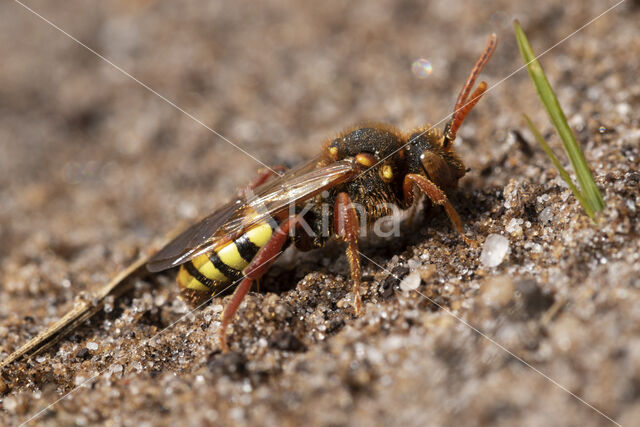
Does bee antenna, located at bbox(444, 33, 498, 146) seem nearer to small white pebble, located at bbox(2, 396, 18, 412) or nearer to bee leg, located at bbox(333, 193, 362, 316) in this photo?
bee leg, located at bbox(333, 193, 362, 316)

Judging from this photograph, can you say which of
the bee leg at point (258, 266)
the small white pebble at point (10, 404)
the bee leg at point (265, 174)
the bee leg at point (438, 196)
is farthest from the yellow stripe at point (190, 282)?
the bee leg at point (438, 196)

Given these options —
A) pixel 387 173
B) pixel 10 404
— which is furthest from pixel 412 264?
pixel 10 404

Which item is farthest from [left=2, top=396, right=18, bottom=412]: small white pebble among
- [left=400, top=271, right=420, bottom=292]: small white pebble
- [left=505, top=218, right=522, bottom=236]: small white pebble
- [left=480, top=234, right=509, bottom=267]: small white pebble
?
[left=505, top=218, right=522, bottom=236]: small white pebble

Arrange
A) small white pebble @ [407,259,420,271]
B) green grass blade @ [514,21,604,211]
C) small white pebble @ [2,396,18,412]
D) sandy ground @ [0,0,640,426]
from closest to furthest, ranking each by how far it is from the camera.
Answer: sandy ground @ [0,0,640,426] → green grass blade @ [514,21,604,211] → small white pebble @ [2,396,18,412] → small white pebble @ [407,259,420,271]

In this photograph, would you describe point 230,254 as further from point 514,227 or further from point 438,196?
point 514,227

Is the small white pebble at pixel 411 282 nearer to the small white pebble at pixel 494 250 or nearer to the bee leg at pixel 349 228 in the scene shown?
the bee leg at pixel 349 228
